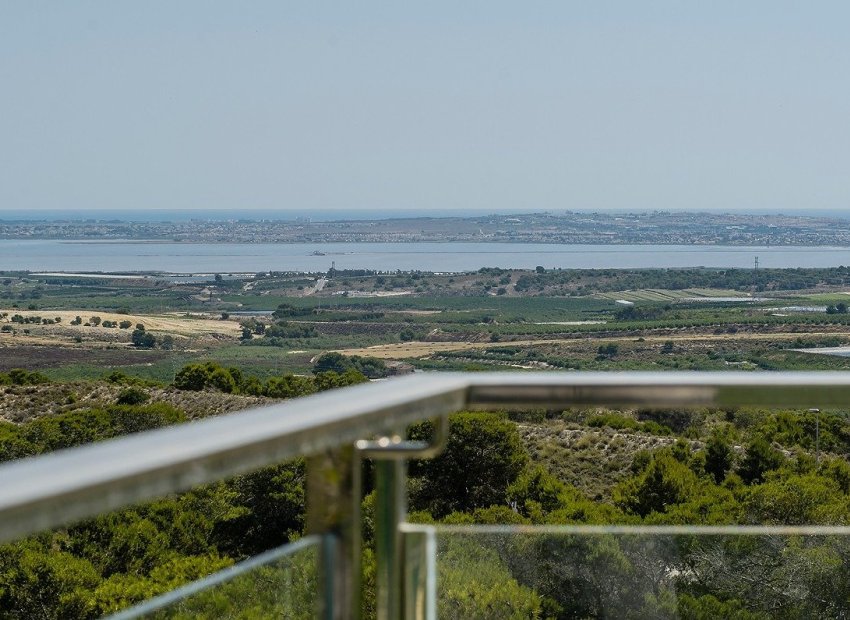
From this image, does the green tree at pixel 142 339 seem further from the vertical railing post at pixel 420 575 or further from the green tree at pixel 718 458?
the vertical railing post at pixel 420 575

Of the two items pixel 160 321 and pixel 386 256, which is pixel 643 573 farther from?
pixel 386 256

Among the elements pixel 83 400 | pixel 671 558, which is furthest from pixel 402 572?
pixel 83 400

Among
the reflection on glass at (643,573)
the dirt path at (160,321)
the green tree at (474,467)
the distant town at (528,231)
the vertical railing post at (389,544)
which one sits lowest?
the dirt path at (160,321)

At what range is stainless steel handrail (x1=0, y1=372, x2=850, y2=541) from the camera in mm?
632

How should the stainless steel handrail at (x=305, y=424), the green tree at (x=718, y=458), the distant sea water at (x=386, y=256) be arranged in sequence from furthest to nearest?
the distant sea water at (x=386, y=256) < the green tree at (x=718, y=458) < the stainless steel handrail at (x=305, y=424)

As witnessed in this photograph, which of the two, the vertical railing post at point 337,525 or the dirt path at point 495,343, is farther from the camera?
Result: the dirt path at point 495,343

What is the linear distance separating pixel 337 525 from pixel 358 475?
0.16 feet

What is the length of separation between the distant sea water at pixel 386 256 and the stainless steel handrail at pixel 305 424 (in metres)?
85.5

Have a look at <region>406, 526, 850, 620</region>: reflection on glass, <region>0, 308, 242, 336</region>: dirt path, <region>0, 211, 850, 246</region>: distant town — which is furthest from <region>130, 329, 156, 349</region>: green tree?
<region>0, 211, 850, 246</region>: distant town

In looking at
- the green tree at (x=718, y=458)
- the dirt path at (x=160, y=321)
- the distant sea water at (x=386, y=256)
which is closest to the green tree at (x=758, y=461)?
the green tree at (x=718, y=458)

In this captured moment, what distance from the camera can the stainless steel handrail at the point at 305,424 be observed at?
63 cm

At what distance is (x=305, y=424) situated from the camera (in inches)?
35.1

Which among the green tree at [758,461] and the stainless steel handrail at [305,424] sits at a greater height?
the stainless steel handrail at [305,424]

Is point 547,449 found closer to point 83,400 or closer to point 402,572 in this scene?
point 83,400
